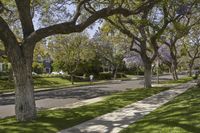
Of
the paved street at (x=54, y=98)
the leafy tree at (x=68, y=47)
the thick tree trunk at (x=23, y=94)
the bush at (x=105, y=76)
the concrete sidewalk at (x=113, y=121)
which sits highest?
the leafy tree at (x=68, y=47)

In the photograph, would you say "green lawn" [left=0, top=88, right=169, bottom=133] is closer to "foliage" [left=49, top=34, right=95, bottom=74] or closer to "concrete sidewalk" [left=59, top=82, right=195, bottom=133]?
"concrete sidewalk" [left=59, top=82, right=195, bottom=133]

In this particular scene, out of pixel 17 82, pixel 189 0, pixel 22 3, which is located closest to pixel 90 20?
Result: pixel 22 3

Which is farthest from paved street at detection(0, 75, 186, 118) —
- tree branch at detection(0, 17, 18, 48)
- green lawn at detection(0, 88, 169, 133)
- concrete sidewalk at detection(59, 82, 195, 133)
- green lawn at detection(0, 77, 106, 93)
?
green lawn at detection(0, 77, 106, 93)

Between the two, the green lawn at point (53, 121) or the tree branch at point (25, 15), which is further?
the tree branch at point (25, 15)

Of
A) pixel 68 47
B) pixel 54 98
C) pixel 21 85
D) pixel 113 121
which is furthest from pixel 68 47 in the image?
pixel 113 121

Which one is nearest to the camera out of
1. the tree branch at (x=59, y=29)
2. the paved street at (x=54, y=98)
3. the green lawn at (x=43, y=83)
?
the tree branch at (x=59, y=29)

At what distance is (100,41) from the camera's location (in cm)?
7400

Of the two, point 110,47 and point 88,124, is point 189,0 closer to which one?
point 88,124

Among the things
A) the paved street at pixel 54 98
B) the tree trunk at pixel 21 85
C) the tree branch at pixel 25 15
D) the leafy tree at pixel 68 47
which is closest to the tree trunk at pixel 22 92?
the tree trunk at pixel 21 85

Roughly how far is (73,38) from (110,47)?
26.3 metres

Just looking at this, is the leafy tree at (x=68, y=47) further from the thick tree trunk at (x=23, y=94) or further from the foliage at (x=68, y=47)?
the thick tree trunk at (x=23, y=94)

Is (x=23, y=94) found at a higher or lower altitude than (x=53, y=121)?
higher

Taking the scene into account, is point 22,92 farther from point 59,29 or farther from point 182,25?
point 182,25

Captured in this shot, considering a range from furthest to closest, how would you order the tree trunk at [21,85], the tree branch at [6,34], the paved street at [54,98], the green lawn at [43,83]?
1. the green lawn at [43,83]
2. the paved street at [54,98]
3. the tree trunk at [21,85]
4. the tree branch at [6,34]
